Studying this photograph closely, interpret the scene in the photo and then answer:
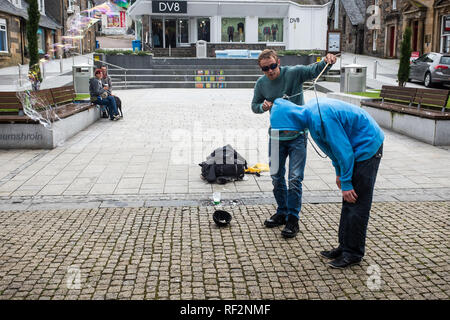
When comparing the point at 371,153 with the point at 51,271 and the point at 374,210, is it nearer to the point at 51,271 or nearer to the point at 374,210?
the point at 374,210

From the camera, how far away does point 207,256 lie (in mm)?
4445

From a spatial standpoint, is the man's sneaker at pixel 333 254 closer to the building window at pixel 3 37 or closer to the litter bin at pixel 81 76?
the litter bin at pixel 81 76

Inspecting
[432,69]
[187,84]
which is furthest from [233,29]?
[432,69]

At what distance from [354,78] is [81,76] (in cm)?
1061

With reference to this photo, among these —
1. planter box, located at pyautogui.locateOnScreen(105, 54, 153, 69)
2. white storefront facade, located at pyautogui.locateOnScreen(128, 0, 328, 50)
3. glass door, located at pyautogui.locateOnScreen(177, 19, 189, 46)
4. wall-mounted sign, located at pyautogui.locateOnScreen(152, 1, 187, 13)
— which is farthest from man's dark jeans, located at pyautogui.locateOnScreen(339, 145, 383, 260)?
glass door, located at pyautogui.locateOnScreen(177, 19, 189, 46)

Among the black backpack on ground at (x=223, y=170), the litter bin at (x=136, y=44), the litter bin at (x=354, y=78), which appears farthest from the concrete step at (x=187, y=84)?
the black backpack on ground at (x=223, y=170)

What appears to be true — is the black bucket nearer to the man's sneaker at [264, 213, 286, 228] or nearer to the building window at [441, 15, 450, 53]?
the man's sneaker at [264, 213, 286, 228]

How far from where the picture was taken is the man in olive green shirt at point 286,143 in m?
4.81

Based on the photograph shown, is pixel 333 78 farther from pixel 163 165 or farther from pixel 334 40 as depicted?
pixel 163 165

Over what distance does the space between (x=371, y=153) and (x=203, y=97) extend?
15700 millimetres

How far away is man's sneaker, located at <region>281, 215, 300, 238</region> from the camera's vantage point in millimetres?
4887

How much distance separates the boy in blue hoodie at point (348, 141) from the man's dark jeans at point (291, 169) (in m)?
0.79

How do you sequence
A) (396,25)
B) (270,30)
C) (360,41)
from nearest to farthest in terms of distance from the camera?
(270,30) < (396,25) < (360,41)

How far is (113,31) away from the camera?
2699 inches
